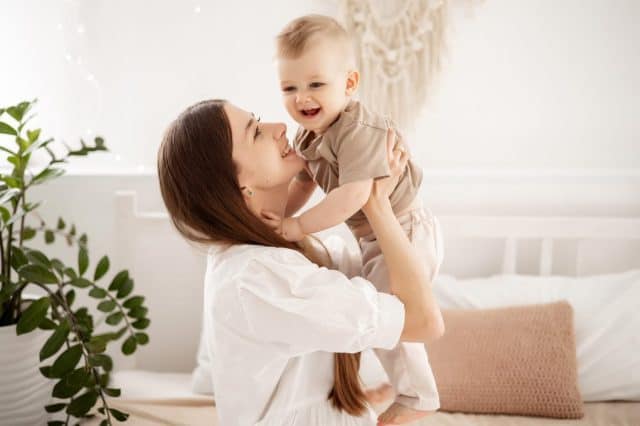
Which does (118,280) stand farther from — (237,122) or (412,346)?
(412,346)

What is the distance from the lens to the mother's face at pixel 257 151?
3.63 ft

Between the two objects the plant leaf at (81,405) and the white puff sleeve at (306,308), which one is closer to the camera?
the white puff sleeve at (306,308)

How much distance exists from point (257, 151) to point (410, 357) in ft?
1.74

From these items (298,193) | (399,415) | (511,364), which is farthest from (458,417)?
(298,193)

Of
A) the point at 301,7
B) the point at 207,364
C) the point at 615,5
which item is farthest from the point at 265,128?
the point at 615,5

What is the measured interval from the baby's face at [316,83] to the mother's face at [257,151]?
0.22ft

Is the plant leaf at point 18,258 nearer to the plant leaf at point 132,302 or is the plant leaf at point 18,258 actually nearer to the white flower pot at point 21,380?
the white flower pot at point 21,380

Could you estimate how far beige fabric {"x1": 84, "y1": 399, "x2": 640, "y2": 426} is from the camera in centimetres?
166

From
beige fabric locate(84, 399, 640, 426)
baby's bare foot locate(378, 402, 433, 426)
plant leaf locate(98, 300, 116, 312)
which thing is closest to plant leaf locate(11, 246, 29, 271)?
plant leaf locate(98, 300, 116, 312)

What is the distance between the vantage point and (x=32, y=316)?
1.44 m

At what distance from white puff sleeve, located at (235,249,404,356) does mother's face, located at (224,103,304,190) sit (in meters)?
0.17

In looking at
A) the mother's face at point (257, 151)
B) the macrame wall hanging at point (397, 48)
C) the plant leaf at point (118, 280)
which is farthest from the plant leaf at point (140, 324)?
the macrame wall hanging at point (397, 48)

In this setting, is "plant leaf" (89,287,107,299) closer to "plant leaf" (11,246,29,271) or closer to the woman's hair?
"plant leaf" (11,246,29,271)

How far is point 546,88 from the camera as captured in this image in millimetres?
2164
